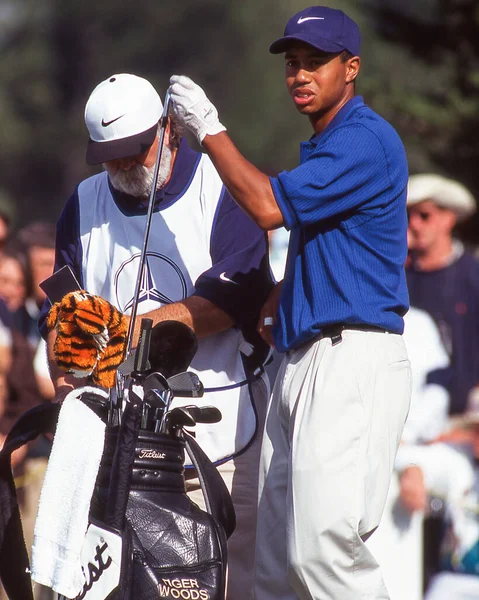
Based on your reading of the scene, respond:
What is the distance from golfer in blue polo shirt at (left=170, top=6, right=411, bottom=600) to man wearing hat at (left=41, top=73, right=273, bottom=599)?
1.03 feet

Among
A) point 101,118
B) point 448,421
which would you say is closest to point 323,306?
point 101,118

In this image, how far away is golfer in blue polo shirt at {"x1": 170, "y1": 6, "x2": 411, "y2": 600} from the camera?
12.5 ft

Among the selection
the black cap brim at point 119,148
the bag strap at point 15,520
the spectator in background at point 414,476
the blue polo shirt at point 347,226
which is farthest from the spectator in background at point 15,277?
the blue polo shirt at point 347,226

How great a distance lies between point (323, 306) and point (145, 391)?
64cm

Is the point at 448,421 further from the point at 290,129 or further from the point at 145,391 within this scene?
the point at 290,129

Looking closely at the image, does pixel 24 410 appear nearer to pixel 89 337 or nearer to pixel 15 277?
pixel 15 277

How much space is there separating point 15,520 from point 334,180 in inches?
58.2

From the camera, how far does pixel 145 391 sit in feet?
12.2

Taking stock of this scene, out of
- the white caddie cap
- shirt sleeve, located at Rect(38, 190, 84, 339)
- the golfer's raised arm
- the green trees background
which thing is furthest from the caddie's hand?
the green trees background

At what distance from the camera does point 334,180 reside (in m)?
3.80

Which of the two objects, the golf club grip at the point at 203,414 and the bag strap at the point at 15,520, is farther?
the bag strap at the point at 15,520

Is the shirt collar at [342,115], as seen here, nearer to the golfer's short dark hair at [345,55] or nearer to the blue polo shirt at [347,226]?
the blue polo shirt at [347,226]

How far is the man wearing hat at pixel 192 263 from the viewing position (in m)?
4.27

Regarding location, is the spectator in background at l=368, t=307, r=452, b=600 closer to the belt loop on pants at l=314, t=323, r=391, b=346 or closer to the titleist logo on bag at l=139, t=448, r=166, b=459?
the belt loop on pants at l=314, t=323, r=391, b=346
